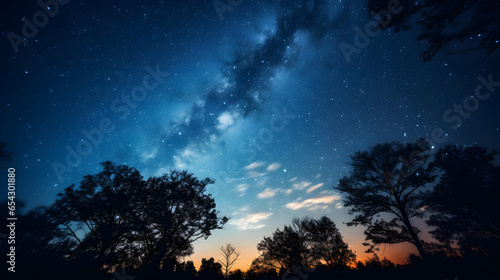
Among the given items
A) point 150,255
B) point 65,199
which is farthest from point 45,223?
point 150,255

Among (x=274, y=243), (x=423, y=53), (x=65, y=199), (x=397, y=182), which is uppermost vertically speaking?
(x=423, y=53)

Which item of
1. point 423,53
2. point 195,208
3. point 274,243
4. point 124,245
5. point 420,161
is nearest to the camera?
point 423,53

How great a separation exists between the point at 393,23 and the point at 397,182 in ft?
43.3

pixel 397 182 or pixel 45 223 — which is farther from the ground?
pixel 45 223

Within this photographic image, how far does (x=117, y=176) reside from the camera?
664 inches

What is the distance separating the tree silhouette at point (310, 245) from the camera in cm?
2803

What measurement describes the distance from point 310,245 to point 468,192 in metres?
22.0

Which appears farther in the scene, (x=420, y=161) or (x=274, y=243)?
(x=274, y=243)

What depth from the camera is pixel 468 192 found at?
47.6ft

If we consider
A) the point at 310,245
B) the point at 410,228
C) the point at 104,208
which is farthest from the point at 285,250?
the point at 104,208

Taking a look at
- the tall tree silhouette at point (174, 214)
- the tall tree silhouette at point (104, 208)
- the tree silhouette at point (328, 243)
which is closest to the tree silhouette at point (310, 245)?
the tree silhouette at point (328, 243)

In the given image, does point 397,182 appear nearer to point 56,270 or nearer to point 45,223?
point 56,270

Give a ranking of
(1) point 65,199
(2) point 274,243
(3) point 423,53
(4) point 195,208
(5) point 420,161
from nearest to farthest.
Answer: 1. (3) point 423,53
2. (5) point 420,161
3. (1) point 65,199
4. (4) point 195,208
5. (2) point 274,243

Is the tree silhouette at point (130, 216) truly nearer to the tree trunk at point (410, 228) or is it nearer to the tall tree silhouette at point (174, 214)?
the tall tree silhouette at point (174, 214)
